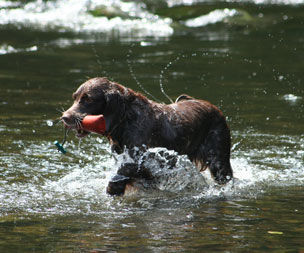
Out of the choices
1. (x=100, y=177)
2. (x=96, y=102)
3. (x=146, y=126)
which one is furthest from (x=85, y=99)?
(x=100, y=177)

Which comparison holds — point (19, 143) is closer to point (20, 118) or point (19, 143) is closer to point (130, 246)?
point (20, 118)

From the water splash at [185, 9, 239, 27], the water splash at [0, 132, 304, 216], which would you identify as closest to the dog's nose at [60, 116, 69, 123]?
the water splash at [0, 132, 304, 216]

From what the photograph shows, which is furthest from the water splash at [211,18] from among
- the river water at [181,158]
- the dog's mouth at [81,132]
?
the dog's mouth at [81,132]

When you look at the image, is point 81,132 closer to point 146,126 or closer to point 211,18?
point 146,126

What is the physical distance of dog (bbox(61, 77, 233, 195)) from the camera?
7523 mm

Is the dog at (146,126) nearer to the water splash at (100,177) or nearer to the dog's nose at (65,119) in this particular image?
the dog's nose at (65,119)

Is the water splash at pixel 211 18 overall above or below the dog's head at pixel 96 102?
above

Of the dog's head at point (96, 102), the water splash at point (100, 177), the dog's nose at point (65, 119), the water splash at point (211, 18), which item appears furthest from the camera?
the water splash at point (211, 18)

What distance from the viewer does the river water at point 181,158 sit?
6414 mm

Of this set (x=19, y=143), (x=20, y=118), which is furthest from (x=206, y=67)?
Answer: (x=19, y=143)

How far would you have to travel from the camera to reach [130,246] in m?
5.94

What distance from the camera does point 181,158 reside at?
8273 mm

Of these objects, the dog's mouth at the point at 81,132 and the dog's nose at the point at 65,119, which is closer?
the dog's nose at the point at 65,119

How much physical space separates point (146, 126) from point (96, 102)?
71 centimetres
